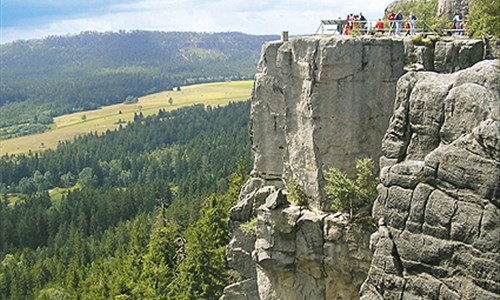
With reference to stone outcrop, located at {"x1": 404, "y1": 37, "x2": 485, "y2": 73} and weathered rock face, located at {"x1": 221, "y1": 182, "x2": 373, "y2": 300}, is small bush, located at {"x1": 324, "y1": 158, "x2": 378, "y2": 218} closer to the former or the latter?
weathered rock face, located at {"x1": 221, "y1": 182, "x2": 373, "y2": 300}

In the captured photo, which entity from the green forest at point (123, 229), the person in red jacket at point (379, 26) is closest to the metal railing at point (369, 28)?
the person in red jacket at point (379, 26)

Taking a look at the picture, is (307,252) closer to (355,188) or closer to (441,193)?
(355,188)

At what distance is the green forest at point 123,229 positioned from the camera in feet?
185

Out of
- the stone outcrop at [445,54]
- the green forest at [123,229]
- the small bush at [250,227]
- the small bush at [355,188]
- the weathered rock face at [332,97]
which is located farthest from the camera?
the green forest at [123,229]

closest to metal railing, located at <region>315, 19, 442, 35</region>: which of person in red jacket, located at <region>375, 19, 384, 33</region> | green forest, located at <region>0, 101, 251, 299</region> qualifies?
person in red jacket, located at <region>375, 19, 384, 33</region>

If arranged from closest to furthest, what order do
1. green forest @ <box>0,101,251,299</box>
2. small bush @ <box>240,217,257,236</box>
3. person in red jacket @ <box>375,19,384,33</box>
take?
1. person in red jacket @ <box>375,19,384,33</box>
2. small bush @ <box>240,217,257,236</box>
3. green forest @ <box>0,101,251,299</box>

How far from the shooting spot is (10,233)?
122750mm

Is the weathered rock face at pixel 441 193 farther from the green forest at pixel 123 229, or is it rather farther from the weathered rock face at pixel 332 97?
the green forest at pixel 123 229

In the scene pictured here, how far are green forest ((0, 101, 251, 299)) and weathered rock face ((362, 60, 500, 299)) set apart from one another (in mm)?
29429

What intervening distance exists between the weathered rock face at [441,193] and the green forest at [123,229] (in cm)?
2943

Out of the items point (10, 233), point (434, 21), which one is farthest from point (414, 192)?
point (10, 233)

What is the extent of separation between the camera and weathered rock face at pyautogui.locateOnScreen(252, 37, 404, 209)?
34.0 metres

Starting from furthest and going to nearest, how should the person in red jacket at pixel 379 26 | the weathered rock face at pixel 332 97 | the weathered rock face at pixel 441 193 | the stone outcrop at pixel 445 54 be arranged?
the person in red jacket at pixel 379 26 → the weathered rock face at pixel 332 97 → the stone outcrop at pixel 445 54 → the weathered rock face at pixel 441 193

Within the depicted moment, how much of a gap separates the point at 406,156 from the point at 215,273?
30501 millimetres
